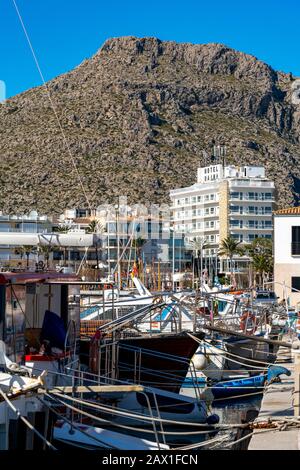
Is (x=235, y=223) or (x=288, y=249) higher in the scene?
(x=235, y=223)

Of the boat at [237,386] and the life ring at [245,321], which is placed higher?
the life ring at [245,321]

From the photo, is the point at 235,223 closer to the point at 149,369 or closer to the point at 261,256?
the point at 261,256

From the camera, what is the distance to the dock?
1458cm

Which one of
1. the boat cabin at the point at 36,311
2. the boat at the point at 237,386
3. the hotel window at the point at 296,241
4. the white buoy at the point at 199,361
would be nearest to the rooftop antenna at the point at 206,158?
the hotel window at the point at 296,241

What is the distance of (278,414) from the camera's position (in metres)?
18.8

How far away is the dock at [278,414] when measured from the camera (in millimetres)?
14578

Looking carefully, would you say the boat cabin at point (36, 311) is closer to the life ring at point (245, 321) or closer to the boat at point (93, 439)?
the boat at point (93, 439)

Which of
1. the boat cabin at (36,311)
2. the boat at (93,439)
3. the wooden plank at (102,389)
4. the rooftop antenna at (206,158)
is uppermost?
the rooftop antenna at (206,158)

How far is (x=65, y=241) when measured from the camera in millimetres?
19797

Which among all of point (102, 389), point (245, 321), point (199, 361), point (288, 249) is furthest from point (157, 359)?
point (288, 249)

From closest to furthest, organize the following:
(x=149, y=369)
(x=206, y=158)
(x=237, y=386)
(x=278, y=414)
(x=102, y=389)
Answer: (x=102, y=389), (x=278, y=414), (x=149, y=369), (x=237, y=386), (x=206, y=158)

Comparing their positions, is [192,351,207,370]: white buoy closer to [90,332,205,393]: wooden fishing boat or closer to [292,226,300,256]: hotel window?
[90,332,205,393]: wooden fishing boat

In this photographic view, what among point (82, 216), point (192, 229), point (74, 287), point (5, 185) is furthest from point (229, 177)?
point (74, 287)

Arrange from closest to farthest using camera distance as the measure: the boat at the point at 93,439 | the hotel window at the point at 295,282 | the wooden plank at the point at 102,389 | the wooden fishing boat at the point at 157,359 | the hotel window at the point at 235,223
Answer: the wooden plank at the point at 102,389
the boat at the point at 93,439
the wooden fishing boat at the point at 157,359
the hotel window at the point at 295,282
the hotel window at the point at 235,223
